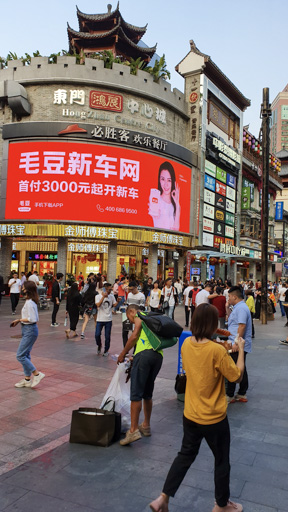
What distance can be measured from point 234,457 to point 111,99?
2776cm

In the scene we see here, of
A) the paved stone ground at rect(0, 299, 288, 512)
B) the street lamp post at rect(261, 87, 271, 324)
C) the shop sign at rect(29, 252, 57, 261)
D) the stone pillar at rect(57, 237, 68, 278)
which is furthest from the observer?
the shop sign at rect(29, 252, 57, 261)

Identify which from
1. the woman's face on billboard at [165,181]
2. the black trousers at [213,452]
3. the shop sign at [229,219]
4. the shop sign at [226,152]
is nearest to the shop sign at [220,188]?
the shop sign at [229,219]

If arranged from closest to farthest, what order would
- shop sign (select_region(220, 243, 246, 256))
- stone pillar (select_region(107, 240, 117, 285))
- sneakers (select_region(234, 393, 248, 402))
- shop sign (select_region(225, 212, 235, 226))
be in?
1. sneakers (select_region(234, 393, 248, 402))
2. stone pillar (select_region(107, 240, 117, 285))
3. shop sign (select_region(220, 243, 246, 256))
4. shop sign (select_region(225, 212, 235, 226))

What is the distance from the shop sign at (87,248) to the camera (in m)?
28.1

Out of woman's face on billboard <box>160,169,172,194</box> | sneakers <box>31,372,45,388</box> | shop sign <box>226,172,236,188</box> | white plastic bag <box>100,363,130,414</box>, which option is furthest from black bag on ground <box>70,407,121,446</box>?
shop sign <box>226,172,236,188</box>

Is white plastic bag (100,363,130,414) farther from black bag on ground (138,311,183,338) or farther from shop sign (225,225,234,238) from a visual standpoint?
shop sign (225,225,234,238)

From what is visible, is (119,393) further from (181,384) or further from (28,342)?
(28,342)

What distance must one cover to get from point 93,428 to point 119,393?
0.55 m

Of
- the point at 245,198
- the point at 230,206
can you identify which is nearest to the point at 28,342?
the point at 230,206

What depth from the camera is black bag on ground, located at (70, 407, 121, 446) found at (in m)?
4.33

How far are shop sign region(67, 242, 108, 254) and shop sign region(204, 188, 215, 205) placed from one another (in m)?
12.3

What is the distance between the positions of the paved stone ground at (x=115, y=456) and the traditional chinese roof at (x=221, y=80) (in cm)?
3486

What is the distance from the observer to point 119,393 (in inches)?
187

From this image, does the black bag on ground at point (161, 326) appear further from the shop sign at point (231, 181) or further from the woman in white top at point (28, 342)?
the shop sign at point (231, 181)
